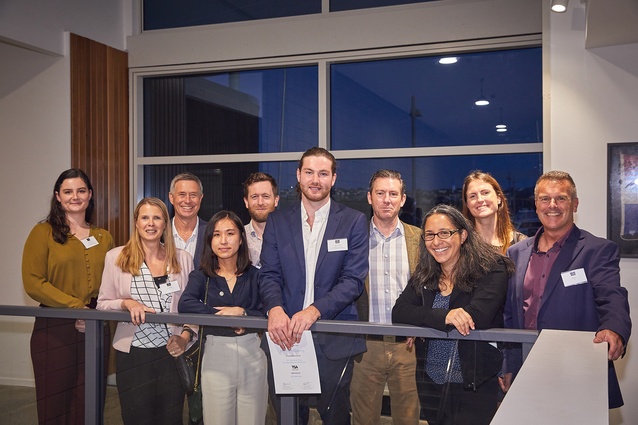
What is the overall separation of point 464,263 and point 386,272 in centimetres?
77

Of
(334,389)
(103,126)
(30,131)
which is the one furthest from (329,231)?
(30,131)

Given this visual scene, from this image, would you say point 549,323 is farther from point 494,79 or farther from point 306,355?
point 494,79

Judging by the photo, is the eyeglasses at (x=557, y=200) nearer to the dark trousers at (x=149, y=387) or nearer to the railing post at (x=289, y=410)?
the railing post at (x=289, y=410)

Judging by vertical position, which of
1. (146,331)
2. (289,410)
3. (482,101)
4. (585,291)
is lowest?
(289,410)

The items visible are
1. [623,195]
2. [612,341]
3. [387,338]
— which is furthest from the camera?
[623,195]

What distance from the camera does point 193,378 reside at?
323 cm

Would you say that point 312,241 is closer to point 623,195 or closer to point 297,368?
point 297,368

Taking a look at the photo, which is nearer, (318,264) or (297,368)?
(297,368)

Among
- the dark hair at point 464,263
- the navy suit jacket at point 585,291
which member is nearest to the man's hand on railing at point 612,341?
the navy suit jacket at point 585,291

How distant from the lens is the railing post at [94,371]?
338cm

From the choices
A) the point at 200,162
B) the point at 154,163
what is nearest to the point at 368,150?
the point at 200,162

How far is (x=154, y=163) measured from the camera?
655 centimetres

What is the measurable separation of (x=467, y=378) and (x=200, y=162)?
14.2 ft

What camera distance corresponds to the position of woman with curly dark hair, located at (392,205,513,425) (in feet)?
9.00
